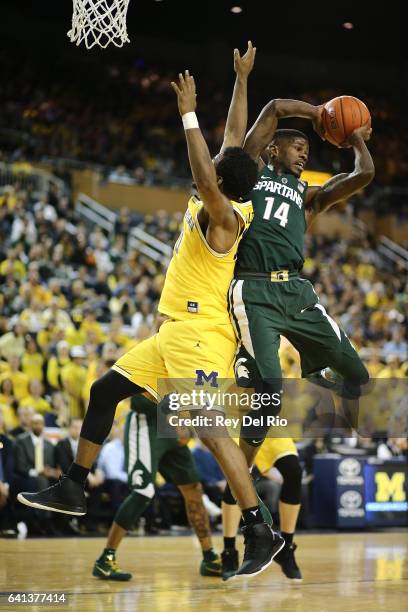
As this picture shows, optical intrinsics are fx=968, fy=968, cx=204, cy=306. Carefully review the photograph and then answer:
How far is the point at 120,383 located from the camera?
5.75 metres

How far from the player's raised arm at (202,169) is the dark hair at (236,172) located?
4.8 inches

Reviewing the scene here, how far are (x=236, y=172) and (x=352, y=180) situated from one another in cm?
108

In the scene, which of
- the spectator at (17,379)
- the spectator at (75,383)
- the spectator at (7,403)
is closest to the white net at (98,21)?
the spectator at (7,403)

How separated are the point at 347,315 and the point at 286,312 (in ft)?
40.0

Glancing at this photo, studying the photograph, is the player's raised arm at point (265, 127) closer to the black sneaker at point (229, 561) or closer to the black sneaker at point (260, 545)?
the black sneaker at point (260, 545)

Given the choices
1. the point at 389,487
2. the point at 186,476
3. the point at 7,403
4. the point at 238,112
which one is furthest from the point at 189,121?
the point at 389,487

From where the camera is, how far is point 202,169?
5.18 metres

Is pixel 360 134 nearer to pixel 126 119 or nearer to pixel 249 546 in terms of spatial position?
pixel 249 546

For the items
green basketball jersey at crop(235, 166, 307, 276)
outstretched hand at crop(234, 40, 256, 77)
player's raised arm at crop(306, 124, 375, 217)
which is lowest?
green basketball jersey at crop(235, 166, 307, 276)

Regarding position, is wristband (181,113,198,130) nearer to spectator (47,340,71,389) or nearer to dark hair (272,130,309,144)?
dark hair (272,130,309,144)

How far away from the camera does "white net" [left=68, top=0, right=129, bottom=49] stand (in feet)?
20.1

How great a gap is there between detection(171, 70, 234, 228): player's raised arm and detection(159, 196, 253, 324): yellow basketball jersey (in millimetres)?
254

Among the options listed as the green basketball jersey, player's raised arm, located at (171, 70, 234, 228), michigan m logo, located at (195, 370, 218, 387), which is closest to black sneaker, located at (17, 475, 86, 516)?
michigan m logo, located at (195, 370, 218, 387)

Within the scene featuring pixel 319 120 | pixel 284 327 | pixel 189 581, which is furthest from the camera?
pixel 189 581
